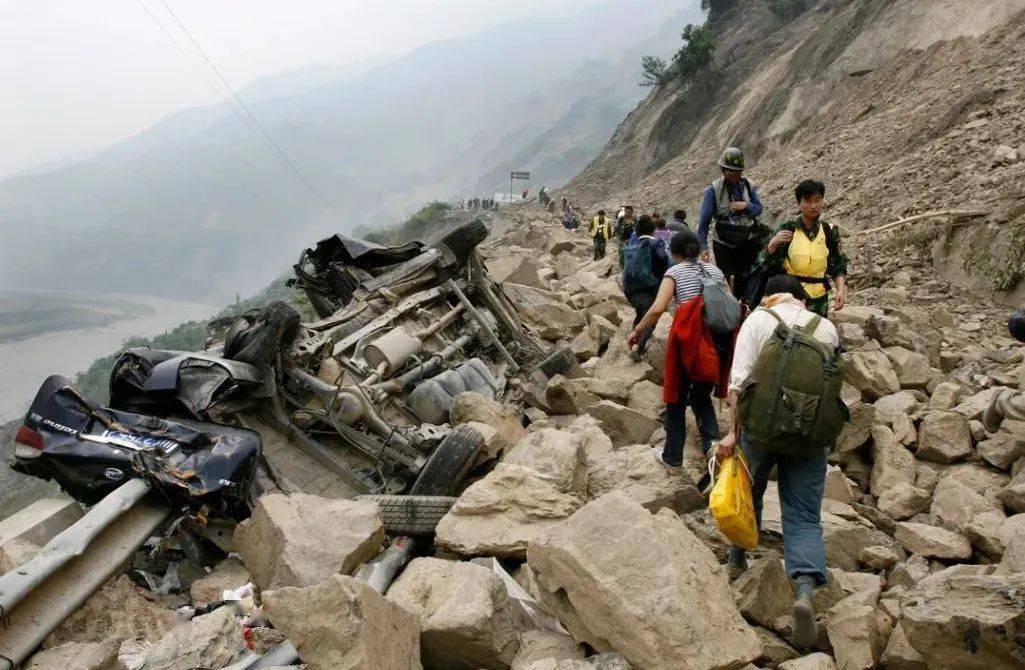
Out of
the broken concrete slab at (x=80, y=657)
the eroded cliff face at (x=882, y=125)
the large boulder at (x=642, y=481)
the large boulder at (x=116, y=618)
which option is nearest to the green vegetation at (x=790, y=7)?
the eroded cliff face at (x=882, y=125)

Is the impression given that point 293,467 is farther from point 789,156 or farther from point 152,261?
point 152,261

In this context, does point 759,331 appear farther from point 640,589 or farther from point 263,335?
point 263,335

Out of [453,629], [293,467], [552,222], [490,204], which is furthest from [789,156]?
[490,204]

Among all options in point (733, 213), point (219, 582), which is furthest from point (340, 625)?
point (733, 213)

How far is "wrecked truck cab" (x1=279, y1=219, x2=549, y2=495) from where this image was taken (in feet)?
15.4

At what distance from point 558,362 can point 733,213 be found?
2.46 m

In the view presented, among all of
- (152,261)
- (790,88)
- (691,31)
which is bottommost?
(152,261)

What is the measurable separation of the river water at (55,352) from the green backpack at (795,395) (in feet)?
273

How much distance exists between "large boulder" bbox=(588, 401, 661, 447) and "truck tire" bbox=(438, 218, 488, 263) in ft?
10.5

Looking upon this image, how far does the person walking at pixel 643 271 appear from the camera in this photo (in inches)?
239

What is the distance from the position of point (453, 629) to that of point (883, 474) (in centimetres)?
287

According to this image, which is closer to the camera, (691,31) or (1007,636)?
(1007,636)

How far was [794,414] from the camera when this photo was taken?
8.35ft

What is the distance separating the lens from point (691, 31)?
31047 mm
